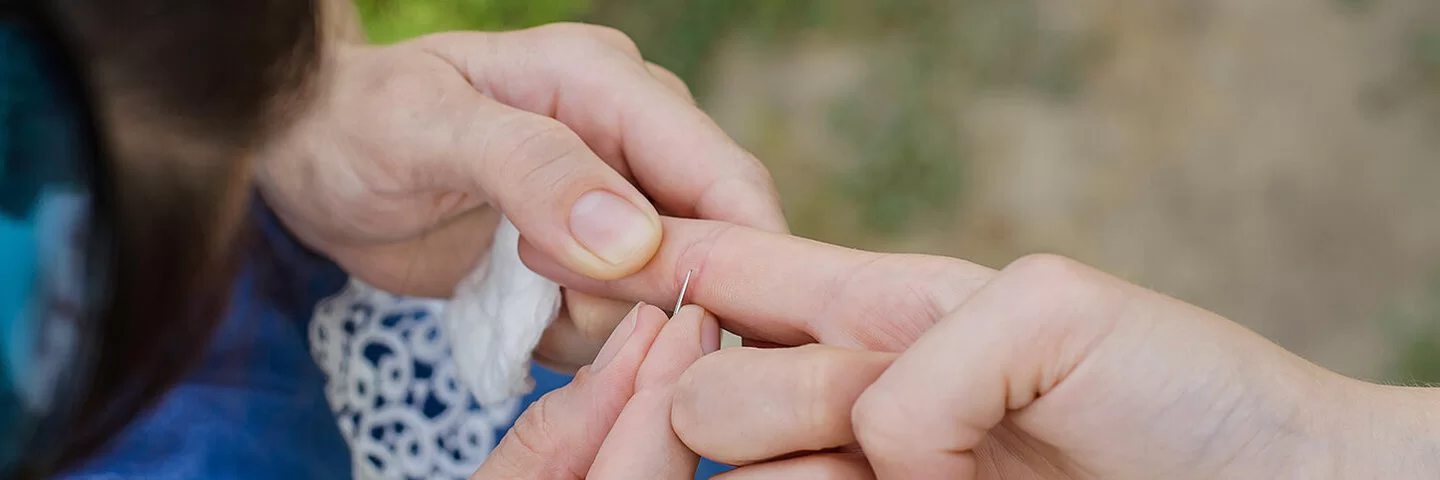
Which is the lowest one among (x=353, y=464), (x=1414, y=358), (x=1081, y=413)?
(x=1414, y=358)

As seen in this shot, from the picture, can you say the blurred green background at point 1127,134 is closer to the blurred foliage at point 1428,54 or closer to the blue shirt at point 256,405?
the blurred foliage at point 1428,54

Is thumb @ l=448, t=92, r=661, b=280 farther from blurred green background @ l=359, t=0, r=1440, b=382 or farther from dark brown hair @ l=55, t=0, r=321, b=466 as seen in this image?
blurred green background @ l=359, t=0, r=1440, b=382

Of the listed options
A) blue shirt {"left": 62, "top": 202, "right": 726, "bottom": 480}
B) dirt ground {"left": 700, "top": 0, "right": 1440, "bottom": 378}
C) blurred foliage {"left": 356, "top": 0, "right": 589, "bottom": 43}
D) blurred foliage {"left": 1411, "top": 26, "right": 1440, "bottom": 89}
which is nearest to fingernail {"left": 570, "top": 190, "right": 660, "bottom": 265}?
blue shirt {"left": 62, "top": 202, "right": 726, "bottom": 480}

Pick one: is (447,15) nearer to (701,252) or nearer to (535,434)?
(701,252)

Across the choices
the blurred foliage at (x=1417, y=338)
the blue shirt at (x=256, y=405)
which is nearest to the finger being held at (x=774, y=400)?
the blue shirt at (x=256, y=405)

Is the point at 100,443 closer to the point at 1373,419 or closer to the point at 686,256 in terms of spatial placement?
the point at 686,256

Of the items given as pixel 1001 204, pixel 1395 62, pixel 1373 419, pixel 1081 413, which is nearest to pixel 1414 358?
pixel 1395 62
